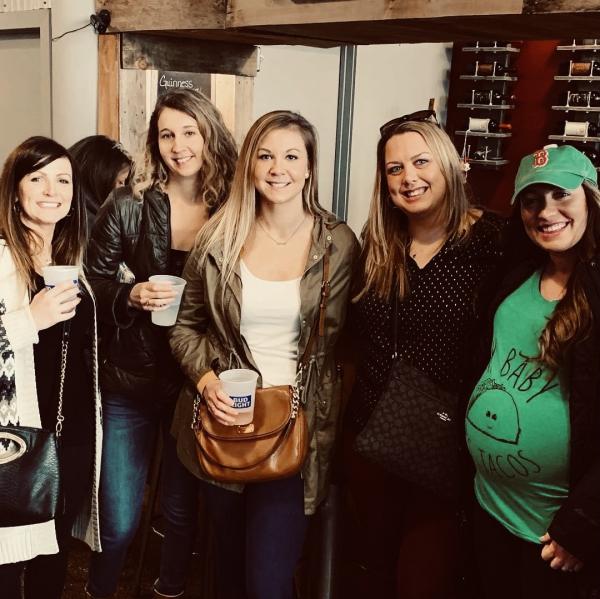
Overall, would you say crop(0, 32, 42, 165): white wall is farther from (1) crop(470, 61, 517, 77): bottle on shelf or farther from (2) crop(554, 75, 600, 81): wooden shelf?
(2) crop(554, 75, 600, 81): wooden shelf

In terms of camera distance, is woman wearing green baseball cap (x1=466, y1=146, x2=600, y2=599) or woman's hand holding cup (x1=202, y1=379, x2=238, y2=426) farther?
woman's hand holding cup (x1=202, y1=379, x2=238, y2=426)

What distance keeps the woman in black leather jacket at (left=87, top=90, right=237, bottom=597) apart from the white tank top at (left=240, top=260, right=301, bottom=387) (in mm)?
440

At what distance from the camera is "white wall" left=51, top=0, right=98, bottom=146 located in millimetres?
4129

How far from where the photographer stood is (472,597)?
7.70 ft

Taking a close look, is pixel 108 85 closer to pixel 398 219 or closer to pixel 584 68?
pixel 398 219

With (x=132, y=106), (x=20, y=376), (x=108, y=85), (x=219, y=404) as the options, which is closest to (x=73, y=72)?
(x=108, y=85)

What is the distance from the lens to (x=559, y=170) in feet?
6.24

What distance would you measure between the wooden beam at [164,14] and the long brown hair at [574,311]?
238 cm

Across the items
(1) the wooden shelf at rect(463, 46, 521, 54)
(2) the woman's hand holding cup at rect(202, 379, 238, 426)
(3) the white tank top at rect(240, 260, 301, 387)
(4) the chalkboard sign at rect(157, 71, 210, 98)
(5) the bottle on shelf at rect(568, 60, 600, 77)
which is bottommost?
(2) the woman's hand holding cup at rect(202, 379, 238, 426)

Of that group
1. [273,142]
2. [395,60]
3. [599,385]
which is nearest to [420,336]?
[599,385]

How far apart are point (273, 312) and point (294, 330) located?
9cm

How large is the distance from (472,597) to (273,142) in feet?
4.98

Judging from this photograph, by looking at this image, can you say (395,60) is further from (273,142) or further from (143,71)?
(273,142)

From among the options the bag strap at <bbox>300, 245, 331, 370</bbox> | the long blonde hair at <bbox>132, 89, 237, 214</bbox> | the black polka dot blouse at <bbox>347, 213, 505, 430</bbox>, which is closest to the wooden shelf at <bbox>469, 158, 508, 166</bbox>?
the long blonde hair at <bbox>132, 89, 237, 214</bbox>
